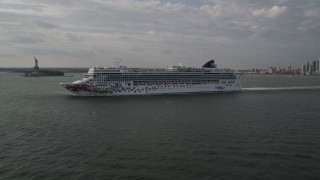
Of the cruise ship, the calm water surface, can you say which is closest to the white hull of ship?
the cruise ship

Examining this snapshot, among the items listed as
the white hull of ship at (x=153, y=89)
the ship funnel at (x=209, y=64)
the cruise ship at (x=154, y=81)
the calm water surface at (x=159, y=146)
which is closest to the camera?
the calm water surface at (x=159, y=146)

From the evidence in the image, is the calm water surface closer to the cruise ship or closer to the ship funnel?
the cruise ship

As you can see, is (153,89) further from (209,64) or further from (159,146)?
(159,146)

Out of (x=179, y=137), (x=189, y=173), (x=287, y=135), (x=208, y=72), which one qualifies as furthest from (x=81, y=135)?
(x=208, y=72)

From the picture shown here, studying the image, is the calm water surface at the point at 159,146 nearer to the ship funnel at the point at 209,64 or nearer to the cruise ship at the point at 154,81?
the cruise ship at the point at 154,81

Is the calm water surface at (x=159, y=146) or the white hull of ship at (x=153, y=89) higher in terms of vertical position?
the white hull of ship at (x=153, y=89)

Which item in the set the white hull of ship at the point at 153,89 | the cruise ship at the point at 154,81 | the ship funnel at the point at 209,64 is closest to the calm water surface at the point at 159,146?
the white hull of ship at the point at 153,89

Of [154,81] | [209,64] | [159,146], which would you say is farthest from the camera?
[209,64]

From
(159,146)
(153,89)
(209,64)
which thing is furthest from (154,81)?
(159,146)
